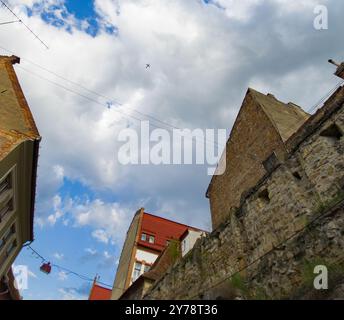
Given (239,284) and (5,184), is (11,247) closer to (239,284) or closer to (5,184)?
(5,184)

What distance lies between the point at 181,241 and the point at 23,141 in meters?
13.4

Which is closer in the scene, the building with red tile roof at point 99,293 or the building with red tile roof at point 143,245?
the building with red tile roof at point 143,245

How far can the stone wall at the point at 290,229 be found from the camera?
195 inches

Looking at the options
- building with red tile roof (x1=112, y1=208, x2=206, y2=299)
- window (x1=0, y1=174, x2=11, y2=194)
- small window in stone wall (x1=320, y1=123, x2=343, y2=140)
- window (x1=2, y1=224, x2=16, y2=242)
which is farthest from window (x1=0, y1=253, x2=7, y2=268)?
small window in stone wall (x1=320, y1=123, x2=343, y2=140)

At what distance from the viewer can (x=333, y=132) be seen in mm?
6223

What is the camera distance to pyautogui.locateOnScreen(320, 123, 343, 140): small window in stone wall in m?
6.09

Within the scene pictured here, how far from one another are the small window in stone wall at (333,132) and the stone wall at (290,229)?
20mm

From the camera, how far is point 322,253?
192 inches

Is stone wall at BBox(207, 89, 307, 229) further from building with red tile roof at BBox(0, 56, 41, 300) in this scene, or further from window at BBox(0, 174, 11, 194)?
window at BBox(0, 174, 11, 194)

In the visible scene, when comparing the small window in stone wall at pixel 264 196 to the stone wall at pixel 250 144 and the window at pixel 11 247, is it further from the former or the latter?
the window at pixel 11 247

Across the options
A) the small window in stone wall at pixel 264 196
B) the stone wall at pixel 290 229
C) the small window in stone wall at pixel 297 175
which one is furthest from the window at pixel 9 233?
the small window in stone wall at pixel 297 175

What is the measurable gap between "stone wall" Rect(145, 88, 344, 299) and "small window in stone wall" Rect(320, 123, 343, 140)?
2cm

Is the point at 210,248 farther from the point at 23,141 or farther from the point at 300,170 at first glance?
the point at 23,141
